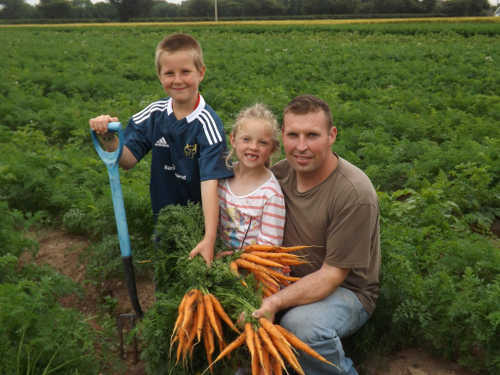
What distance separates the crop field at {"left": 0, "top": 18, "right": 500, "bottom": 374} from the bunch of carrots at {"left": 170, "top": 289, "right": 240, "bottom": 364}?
8.6 inches

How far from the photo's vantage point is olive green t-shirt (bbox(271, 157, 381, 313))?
106 inches

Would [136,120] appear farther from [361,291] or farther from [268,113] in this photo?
[361,291]

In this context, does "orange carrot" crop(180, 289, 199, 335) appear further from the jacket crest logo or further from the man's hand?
the jacket crest logo

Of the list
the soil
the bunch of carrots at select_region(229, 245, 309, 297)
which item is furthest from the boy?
the soil

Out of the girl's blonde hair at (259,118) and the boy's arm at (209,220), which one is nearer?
the boy's arm at (209,220)

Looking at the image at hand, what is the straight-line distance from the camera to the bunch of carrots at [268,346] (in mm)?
2398

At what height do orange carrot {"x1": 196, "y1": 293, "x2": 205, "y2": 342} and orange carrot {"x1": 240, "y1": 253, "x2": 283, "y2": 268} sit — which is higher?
orange carrot {"x1": 240, "y1": 253, "x2": 283, "y2": 268}

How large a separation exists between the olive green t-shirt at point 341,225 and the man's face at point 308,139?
171 mm

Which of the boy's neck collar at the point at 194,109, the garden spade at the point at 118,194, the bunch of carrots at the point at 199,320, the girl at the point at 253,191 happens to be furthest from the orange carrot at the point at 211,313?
the boy's neck collar at the point at 194,109

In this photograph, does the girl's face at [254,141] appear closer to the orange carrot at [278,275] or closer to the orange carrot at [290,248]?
the orange carrot at [290,248]

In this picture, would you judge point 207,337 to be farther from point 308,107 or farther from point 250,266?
point 308,107

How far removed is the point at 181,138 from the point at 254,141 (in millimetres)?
608

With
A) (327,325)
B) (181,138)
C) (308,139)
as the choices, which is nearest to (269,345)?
(327,325)

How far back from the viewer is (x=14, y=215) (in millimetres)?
3875
